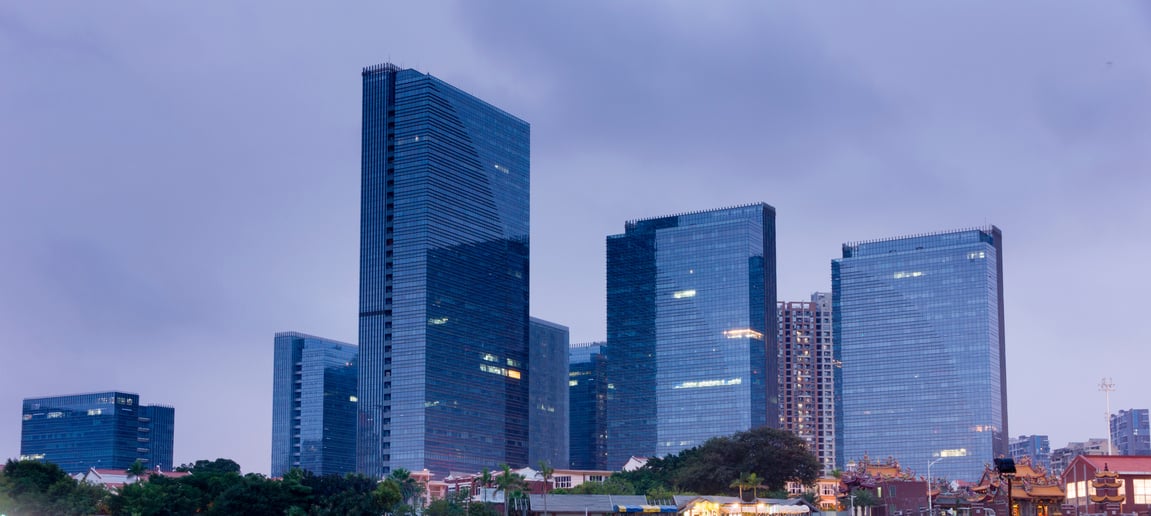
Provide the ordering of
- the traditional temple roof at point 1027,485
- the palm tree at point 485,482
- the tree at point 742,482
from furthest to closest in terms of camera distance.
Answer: the palm tree at point 485,482 → the tree at point 742,482 → the traditional temple roof at point 1027,485

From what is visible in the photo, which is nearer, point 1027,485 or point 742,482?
point 1027,485

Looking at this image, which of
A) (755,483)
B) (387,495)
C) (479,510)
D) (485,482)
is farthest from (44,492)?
(755,483)

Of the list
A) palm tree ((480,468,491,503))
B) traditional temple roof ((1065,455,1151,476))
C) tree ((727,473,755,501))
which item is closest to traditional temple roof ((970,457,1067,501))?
traditional temple roof ((1065,455,1151,476))

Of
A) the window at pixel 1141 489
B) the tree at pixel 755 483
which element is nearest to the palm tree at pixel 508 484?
the tree at pixel 755 483

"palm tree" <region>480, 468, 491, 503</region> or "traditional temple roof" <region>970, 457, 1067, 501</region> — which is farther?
"palm tree" <region>480, 468, 491, 503</region>

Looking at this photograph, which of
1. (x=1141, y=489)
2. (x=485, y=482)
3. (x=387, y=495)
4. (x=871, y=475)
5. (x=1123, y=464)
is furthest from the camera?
(x=485, y=482)

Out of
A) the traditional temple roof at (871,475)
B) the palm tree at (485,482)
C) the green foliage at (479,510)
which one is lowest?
the green foliage at (479,510)

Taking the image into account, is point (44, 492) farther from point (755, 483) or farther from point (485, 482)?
point (755, 483)

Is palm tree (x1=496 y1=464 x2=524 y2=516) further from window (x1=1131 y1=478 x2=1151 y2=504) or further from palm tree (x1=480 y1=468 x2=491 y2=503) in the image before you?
window (x1=1131 y1=478 x2=1151 y2=504)

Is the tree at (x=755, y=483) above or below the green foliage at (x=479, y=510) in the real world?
above

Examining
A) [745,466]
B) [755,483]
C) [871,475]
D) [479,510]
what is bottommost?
[479,510]

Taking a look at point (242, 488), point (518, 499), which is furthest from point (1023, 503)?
point (242, 488)

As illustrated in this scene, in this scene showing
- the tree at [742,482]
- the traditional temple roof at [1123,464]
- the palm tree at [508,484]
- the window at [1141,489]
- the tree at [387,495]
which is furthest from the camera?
the tree at [742,482]

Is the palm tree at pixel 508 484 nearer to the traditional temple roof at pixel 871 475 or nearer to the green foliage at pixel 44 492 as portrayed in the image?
the traditional temple roof at pixel 871 475
